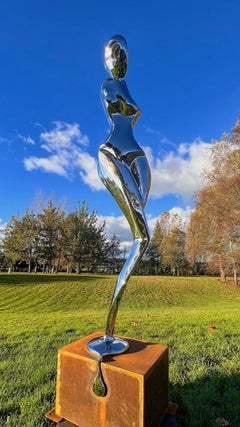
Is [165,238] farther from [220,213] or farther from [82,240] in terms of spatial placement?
[220,213]

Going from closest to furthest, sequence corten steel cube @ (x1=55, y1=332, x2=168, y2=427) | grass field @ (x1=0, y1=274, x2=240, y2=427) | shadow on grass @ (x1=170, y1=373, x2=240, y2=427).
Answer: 1. corten steel cube @ (x1=55, y1=332, x2=168, y2=427)
2. shadow on grass @ (x1=170, y1=373, x2=240, y2=427)
3. grass field @ (x1=0, y1=274, x2=240, y2=427)

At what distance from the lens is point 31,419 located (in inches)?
81.2

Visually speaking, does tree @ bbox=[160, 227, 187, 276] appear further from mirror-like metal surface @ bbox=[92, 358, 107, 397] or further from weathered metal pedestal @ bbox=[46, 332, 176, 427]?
mirror-like metal surface @ bbox=[92, 358, 107, 397]

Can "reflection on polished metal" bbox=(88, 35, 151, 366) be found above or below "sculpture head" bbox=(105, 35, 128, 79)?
below

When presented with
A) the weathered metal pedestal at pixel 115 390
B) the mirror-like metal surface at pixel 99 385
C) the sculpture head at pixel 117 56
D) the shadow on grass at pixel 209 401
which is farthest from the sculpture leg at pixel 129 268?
the sculpture head at pixel 117 56

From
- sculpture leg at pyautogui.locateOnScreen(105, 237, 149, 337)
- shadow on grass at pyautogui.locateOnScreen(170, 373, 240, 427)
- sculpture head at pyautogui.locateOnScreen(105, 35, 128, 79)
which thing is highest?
sculpture head at pyautogui.locateOnScreen(105, 35, 128, 79)

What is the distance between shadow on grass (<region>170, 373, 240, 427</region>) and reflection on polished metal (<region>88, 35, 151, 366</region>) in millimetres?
732

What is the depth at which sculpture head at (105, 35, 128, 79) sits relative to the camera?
8.14 feet

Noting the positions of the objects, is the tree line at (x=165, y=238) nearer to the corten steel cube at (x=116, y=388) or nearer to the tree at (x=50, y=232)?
the tree at (x=50, y=232)

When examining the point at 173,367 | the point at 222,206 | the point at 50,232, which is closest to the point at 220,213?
the point at 222,206

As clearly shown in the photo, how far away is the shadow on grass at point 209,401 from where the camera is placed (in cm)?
205

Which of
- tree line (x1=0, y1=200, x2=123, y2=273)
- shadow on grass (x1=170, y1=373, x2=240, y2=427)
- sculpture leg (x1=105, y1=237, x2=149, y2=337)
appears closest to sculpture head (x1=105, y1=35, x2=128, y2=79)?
sculpture leg (x1=105, y1=237, x2=149, y2=337)

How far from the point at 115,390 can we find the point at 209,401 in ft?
3.46

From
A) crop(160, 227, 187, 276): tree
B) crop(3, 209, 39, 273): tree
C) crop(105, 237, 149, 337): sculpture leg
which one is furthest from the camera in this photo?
crop(160, 227, 187, 276): tree
